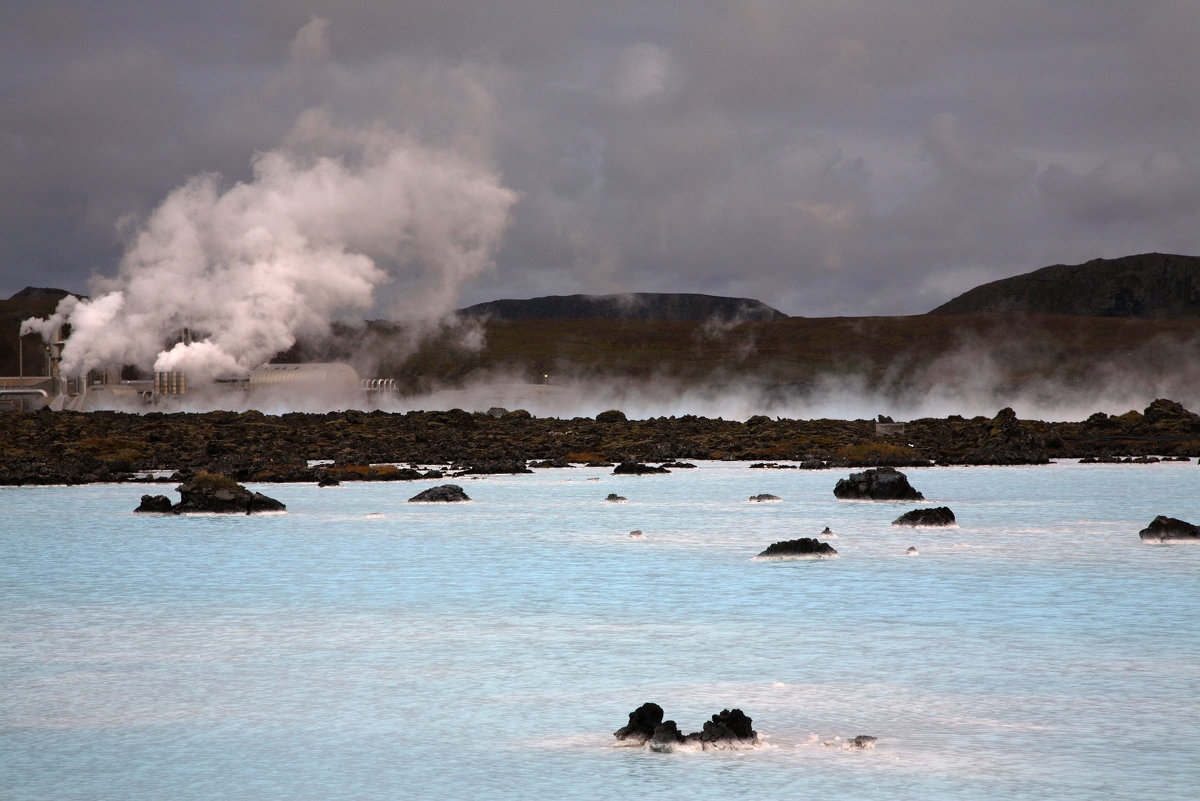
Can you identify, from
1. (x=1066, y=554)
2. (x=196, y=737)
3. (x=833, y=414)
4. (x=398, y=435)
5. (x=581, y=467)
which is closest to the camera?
(x=196, y=737)

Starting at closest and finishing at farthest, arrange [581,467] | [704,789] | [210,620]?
[704,789] < [210,620] < [581,467]

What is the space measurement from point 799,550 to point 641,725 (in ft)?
38.8

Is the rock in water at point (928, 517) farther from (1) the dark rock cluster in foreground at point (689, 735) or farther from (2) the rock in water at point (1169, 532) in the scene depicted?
(1) the dark rock cluster in foreground at point (689, 735)

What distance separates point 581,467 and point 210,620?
40232 mm

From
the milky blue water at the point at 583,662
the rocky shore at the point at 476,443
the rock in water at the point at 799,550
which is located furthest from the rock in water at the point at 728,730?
the rocky shore at the point at 476,443

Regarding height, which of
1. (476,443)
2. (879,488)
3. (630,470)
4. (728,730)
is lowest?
(728,730)

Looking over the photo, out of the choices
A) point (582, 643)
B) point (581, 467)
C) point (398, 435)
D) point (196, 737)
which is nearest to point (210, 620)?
point (582, 643)

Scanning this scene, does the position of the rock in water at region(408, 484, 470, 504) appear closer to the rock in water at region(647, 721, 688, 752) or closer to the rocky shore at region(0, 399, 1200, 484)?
the rocky shore at region(0, 399, 1200, 484)

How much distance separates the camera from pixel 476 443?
6812cm

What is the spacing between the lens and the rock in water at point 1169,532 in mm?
23141

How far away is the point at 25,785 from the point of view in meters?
8.09

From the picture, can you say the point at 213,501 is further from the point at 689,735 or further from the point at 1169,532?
the point at 689,735

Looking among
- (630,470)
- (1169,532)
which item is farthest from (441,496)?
(1169,532)

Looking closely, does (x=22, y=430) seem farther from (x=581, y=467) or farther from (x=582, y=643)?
(x=582, y=643)
